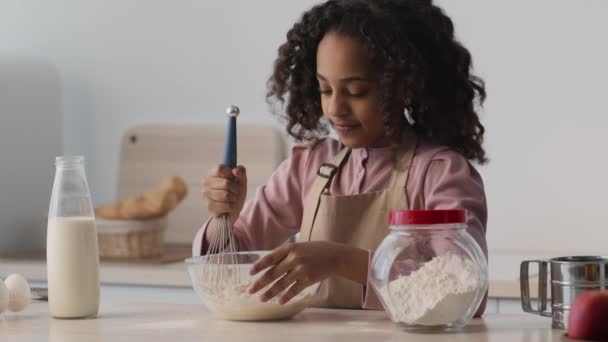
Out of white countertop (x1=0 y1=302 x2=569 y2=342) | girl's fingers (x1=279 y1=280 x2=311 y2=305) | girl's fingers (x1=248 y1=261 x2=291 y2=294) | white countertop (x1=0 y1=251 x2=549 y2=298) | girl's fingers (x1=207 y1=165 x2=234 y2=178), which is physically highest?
girl's fingers (x1=207 y1=165 x2=234 y2=178)

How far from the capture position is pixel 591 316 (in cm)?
108

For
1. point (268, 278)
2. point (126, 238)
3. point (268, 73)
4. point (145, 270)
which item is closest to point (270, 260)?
point (268, 278)

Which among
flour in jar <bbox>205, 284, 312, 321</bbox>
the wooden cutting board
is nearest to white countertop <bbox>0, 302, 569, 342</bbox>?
flour in jar <bbox>205, 284, 312, 321</bbox>

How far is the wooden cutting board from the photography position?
8.67ft

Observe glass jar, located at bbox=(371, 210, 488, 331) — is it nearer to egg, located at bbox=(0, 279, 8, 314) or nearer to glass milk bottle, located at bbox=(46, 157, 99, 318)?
glass milk bottle, located at bbox=(46, 157, 99, 318)

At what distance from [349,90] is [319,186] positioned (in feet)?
0.69

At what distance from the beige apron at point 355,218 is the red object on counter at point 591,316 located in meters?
0.50

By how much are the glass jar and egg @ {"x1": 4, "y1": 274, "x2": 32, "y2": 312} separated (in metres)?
0.50

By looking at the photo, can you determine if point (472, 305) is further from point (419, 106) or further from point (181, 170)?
point (181, 170)

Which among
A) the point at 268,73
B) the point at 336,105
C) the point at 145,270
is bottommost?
the point at 145,270

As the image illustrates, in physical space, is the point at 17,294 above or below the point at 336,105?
below

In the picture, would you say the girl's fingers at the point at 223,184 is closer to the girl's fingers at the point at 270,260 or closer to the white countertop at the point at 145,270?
the girl's fingers at the point at 270,260

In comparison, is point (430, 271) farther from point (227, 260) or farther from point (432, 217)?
point (227, 260)

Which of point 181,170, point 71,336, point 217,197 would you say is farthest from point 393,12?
point 181,170
